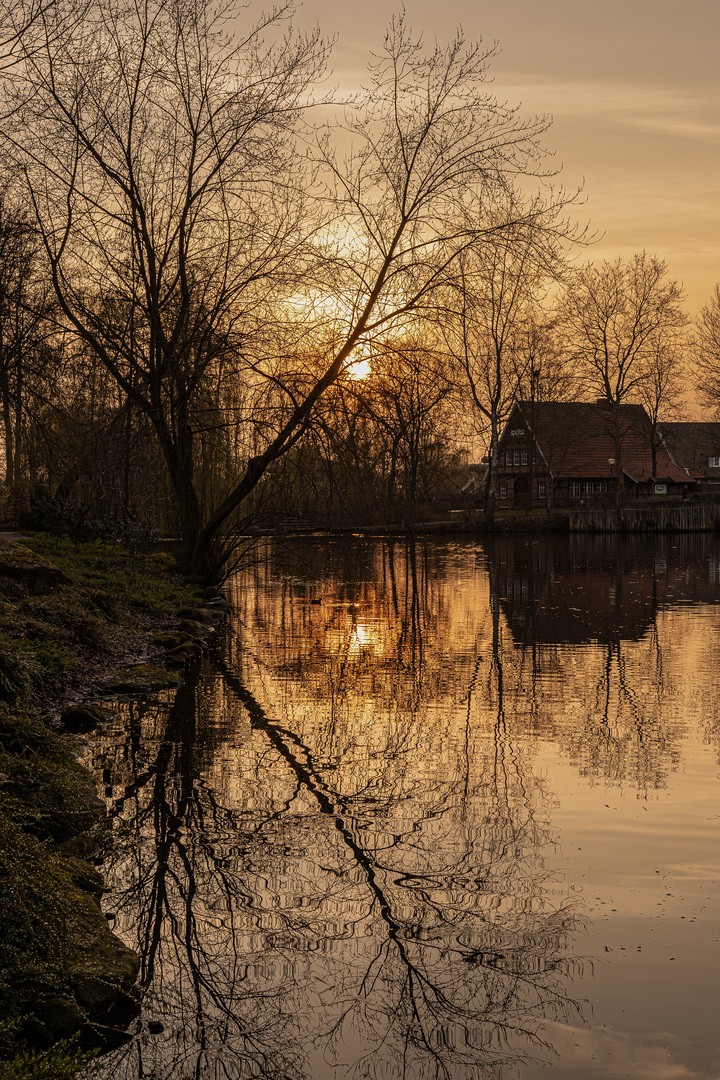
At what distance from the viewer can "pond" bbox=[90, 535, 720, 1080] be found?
440cm

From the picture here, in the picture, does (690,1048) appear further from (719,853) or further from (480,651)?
(480,651)

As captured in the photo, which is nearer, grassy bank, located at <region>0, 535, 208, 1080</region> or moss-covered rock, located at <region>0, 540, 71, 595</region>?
grassy bank, located at <region>0, 535, 208, 1080</region>

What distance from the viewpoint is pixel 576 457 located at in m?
70.1

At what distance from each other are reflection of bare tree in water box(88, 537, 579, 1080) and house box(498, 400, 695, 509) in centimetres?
5405

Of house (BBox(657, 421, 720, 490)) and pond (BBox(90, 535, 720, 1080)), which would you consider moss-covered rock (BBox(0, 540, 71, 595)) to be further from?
house (BBox(657, 421, 720, 490))

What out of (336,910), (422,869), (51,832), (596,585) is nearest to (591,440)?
(596,585)

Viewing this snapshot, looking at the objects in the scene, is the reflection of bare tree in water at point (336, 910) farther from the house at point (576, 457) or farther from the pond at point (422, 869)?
the house at point (576, 457)

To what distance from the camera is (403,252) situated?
16031 millimetres

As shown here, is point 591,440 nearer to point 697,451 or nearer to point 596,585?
point 697,451

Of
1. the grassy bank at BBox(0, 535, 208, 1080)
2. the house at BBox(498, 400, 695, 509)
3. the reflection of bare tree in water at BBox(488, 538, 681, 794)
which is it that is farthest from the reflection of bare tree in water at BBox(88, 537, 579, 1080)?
the house at BBox(498, 400, 695, 509)

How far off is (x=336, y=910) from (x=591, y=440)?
68.2 m

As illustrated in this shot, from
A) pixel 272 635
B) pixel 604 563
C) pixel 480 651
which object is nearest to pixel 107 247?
pixel 272 635

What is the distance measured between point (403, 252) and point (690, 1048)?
44.8 feet

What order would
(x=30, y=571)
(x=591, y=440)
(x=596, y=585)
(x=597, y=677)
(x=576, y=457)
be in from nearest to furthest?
(x=597, y=677), (x=30, y=571), (x=596, y=585), (x=576, y=457), (x=591, y=440)
